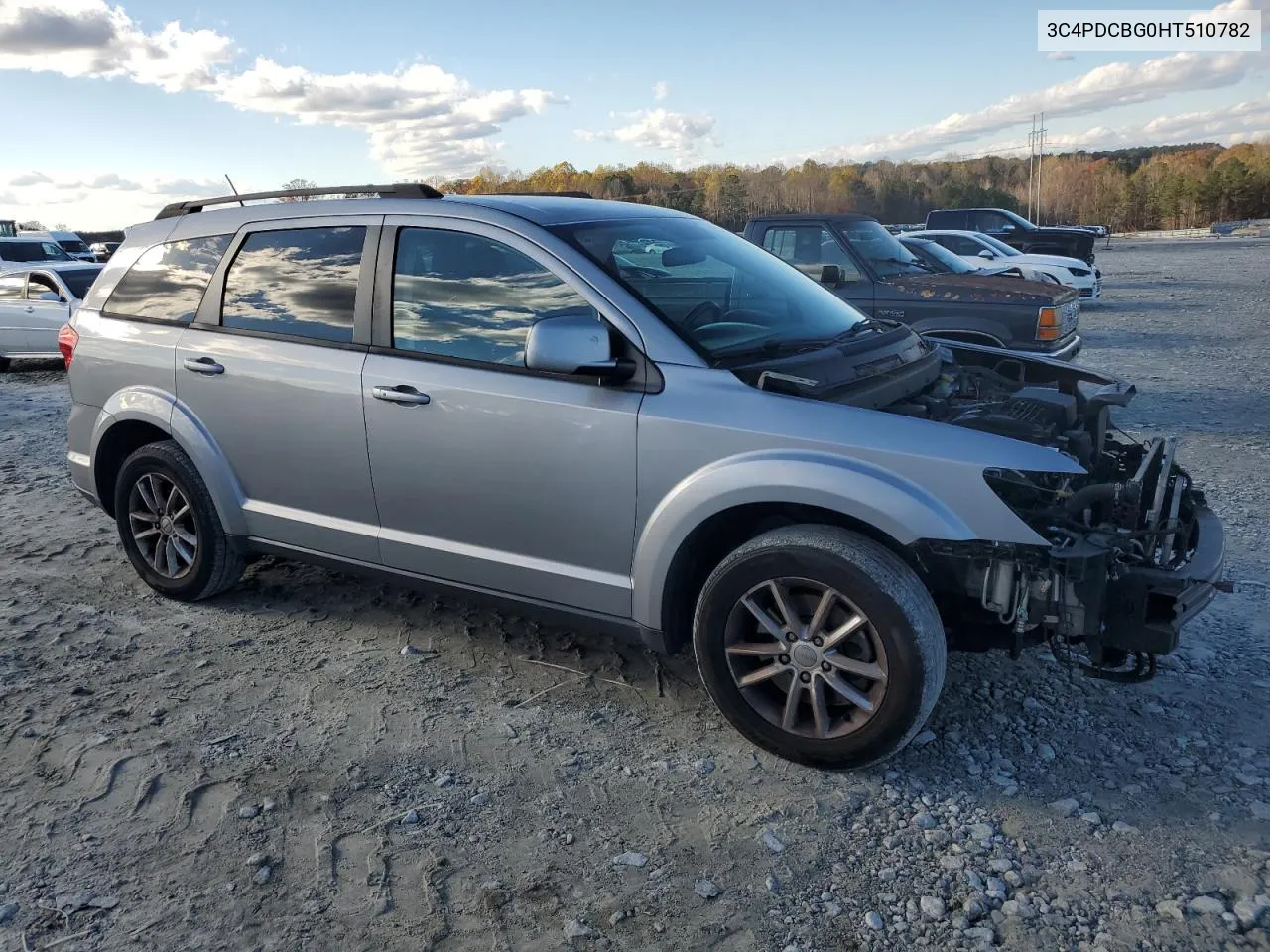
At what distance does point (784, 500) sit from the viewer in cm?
334

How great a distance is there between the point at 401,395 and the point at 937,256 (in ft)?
27.8

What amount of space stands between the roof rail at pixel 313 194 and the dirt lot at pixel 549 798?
194cm

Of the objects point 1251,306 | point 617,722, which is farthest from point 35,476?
point 1251,306

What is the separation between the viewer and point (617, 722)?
3.85 metres

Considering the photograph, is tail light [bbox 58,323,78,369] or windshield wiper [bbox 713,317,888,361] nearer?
windshield wiper [bbox 713,317,888,361]

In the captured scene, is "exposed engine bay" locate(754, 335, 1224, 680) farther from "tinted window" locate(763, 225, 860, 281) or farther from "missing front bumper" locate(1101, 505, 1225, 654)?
"tinted window" locate(763, 225, 860, 281)

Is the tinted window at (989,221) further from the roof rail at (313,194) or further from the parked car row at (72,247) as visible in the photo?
the roof rail at (313,194)

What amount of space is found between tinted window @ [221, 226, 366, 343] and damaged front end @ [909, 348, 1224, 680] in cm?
231

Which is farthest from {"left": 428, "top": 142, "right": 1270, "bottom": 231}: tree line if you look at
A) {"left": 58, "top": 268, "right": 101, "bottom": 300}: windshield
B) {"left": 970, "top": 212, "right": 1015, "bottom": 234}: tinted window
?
{"left": 58, "top": 268, "right": 101, "bottom": 300}: windshield

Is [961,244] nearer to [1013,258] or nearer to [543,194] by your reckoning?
[1013,258]

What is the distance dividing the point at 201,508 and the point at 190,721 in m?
1.23

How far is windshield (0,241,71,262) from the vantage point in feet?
67.6

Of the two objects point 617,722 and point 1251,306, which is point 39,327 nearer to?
point 617,722

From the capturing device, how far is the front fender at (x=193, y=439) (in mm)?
4684
